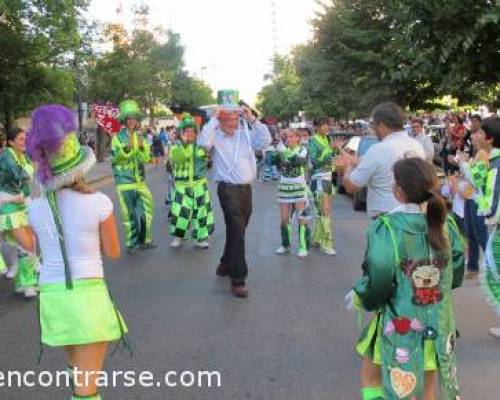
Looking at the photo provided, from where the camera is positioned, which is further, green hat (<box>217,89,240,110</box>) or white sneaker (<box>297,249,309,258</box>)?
white sneaker (<box>297,249,309,258</box>)

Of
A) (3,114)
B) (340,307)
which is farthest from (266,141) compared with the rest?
(3,114)

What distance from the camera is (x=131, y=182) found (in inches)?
372

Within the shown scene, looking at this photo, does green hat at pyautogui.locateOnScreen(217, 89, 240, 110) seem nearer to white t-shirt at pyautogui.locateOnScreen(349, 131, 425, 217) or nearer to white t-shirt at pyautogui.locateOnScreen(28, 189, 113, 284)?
white t-shirt at pyautogui.locateOnScreen(349, 131, 425, 217)

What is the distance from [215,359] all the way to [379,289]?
2.14 m

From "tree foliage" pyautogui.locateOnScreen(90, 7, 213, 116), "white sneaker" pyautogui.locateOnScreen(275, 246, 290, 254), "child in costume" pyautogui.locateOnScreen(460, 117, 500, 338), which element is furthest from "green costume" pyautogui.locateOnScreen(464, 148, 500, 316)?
"tree foliage" pyautogui.locateOnScreen(90, 7, 213, 116)

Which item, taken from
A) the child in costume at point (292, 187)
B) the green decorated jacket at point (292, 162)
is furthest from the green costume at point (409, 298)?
the green decorated jacket at point (292, 162)

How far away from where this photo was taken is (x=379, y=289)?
10.7ft

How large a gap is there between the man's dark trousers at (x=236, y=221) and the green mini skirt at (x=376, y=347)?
330 cm

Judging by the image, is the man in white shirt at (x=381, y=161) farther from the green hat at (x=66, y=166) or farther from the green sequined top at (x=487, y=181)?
the green hat at (x=66, y=166)

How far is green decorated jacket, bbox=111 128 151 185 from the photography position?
9312 mm

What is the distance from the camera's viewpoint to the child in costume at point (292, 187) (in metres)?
8.90

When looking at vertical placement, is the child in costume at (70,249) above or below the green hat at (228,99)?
below

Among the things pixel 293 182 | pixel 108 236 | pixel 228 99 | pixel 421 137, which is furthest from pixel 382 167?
pixel 421 137

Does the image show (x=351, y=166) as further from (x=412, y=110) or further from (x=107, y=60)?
(x=107, y=60)
